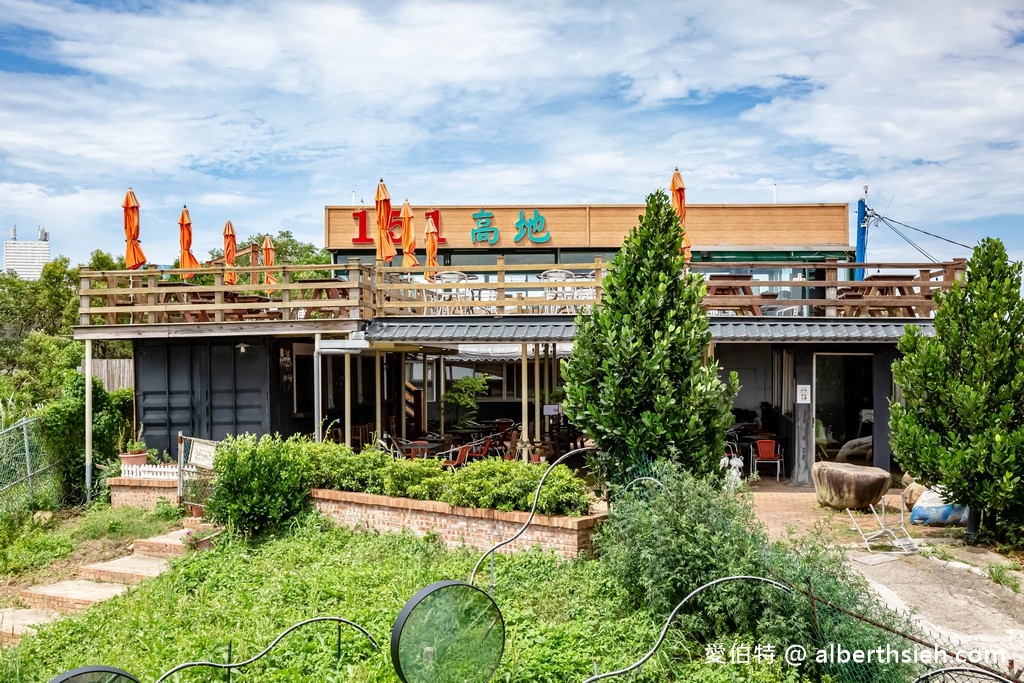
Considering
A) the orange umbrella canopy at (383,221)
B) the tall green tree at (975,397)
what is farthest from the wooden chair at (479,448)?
the tall green tree at (975,397)

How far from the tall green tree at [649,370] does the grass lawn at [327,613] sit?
59.5 inches

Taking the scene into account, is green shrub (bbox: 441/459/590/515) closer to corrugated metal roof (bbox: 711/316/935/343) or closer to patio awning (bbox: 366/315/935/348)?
patio awning (bbox: 366/315/935/348)

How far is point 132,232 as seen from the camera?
51.4 feet

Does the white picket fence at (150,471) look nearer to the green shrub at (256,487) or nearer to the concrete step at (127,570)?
the concrete step at (127,570)

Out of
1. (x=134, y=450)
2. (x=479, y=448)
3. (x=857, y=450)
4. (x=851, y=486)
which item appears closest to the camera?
(x=851, y=486)

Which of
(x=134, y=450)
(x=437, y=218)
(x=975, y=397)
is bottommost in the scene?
(x=134, y=450)

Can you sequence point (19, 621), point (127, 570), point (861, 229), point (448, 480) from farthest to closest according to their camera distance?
1. point (861, 229)
2. point (127, 570)
3. point (448, 480)
4. point (19, 621)

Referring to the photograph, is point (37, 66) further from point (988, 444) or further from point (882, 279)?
point (988, 444)

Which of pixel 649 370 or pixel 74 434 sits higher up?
pixel 649 370

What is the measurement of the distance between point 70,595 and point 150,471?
176 inches

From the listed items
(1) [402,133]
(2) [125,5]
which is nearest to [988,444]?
(2) [125,5]

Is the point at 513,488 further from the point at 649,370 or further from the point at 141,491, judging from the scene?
the point at 141,491

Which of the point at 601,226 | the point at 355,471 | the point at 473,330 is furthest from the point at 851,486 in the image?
the point at 601,226

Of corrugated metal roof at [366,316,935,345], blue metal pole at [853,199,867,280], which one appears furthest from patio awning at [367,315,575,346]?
blue metal pole at [853,199,867,280]
